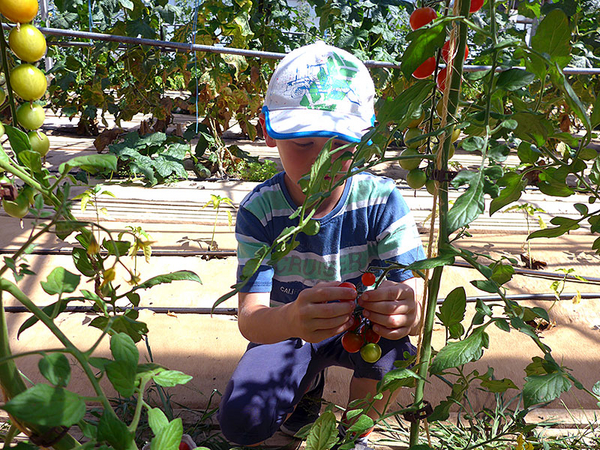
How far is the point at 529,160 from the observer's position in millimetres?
566

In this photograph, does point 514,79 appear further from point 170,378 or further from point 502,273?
point 170,378

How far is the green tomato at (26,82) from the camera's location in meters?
0.46

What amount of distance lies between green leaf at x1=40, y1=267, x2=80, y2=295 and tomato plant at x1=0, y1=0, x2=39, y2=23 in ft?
0.74

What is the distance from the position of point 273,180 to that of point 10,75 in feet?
2.73

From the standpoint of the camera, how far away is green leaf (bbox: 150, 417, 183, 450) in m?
0.40

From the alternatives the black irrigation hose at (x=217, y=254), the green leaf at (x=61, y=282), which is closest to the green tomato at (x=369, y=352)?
the green leaf at (x=61, y=282)

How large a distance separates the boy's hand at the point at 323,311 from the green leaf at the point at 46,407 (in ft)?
1.73

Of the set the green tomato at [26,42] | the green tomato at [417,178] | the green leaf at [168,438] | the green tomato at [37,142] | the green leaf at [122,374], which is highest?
the green tomato at [26,42]

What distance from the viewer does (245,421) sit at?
3.47 feet

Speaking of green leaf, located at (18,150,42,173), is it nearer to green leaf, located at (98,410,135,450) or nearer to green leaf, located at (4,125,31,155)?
green leaf, located at (4,125,31,155)

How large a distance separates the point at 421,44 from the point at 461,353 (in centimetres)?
31

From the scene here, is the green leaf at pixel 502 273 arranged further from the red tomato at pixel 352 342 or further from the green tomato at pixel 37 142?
the green tomato at pixel 37 142

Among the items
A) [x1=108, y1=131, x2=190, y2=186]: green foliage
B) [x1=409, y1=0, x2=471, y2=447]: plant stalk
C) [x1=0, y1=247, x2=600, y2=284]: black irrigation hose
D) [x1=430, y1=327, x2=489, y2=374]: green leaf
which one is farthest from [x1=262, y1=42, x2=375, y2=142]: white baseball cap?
[x1=108, y1=131, x2=190, y2=186]: green foliage

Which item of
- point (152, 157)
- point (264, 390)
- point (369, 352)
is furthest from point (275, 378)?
point (152, 157)
